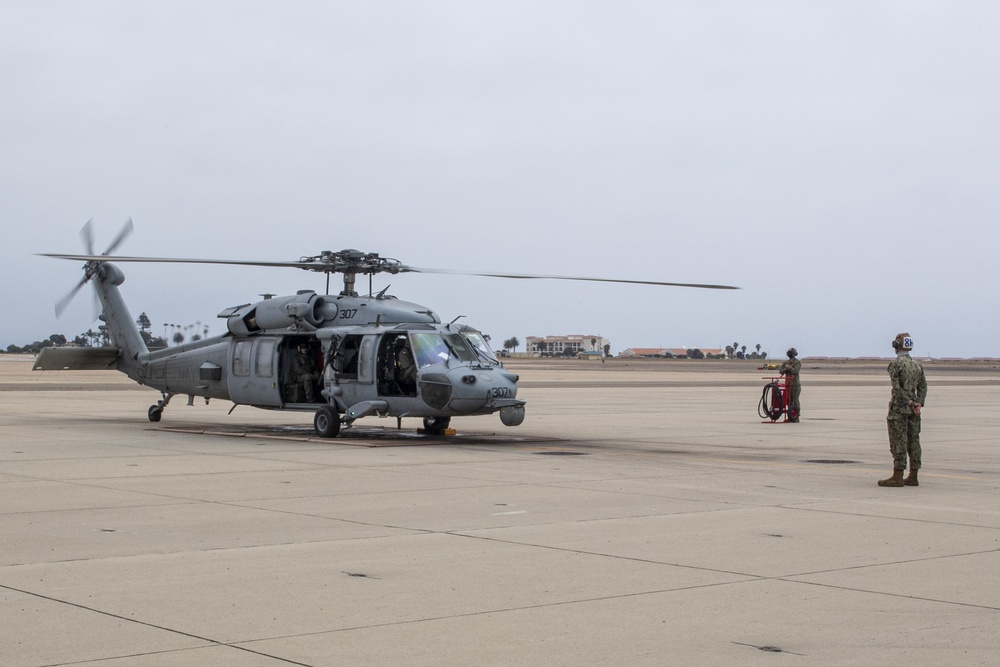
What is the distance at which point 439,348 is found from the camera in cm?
2083

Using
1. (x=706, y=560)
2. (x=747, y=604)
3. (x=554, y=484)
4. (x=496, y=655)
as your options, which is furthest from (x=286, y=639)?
(x=554, y=484)

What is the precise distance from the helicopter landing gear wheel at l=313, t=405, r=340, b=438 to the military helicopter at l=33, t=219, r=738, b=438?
2 centimetres

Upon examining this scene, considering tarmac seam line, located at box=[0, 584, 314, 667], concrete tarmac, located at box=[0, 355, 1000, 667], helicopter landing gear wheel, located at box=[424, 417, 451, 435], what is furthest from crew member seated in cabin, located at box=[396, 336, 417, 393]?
tarmac seam line, located at box=[0, 584, 314, 667]

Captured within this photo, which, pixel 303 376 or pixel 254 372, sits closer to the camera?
pixel 303 376

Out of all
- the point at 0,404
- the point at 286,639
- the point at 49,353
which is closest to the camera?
the point at 286,639

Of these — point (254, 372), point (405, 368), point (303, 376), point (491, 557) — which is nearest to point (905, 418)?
point (491, 557)

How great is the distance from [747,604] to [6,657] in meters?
4.36

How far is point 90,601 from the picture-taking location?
24.1 feet

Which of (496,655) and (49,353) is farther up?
(49,353)

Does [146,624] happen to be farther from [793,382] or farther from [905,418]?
[793,382]

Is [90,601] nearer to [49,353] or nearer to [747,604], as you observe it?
[747,604]

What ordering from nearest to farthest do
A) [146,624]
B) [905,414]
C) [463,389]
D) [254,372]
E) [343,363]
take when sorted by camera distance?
[146,624], [905,414], [463,389], [343,363], [254,372]

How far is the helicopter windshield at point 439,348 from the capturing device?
20625mm

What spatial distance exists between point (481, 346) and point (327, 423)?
3.21 meters
